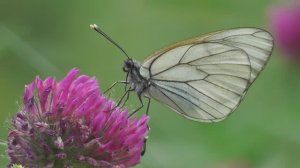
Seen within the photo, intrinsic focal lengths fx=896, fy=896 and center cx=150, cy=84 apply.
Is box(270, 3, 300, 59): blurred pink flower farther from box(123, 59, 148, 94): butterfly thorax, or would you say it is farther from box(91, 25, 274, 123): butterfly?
box(123, 59, 148, 94): butterfly thorax

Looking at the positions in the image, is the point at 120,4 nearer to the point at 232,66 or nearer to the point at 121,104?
the point at 232,66

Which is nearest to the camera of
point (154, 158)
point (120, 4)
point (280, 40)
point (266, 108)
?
point (154, 158)

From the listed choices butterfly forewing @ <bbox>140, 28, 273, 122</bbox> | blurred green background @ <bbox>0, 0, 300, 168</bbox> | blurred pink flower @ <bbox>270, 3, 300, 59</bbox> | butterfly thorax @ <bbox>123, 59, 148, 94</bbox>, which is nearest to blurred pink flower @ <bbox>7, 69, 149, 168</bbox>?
butterfly thorax @ <bbox>123, 59, 148, 94</bbox>

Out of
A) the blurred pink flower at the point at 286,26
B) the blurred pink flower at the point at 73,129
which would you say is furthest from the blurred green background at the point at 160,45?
the blurred pink flower at the point at 73,129

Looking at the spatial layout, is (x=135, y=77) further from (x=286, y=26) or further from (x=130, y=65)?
(x=286, y=26)

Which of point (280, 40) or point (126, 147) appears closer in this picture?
point (126, 147)

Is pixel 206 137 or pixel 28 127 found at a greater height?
pixel 28 127

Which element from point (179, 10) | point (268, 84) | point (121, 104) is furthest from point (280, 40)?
point (121, 104)
